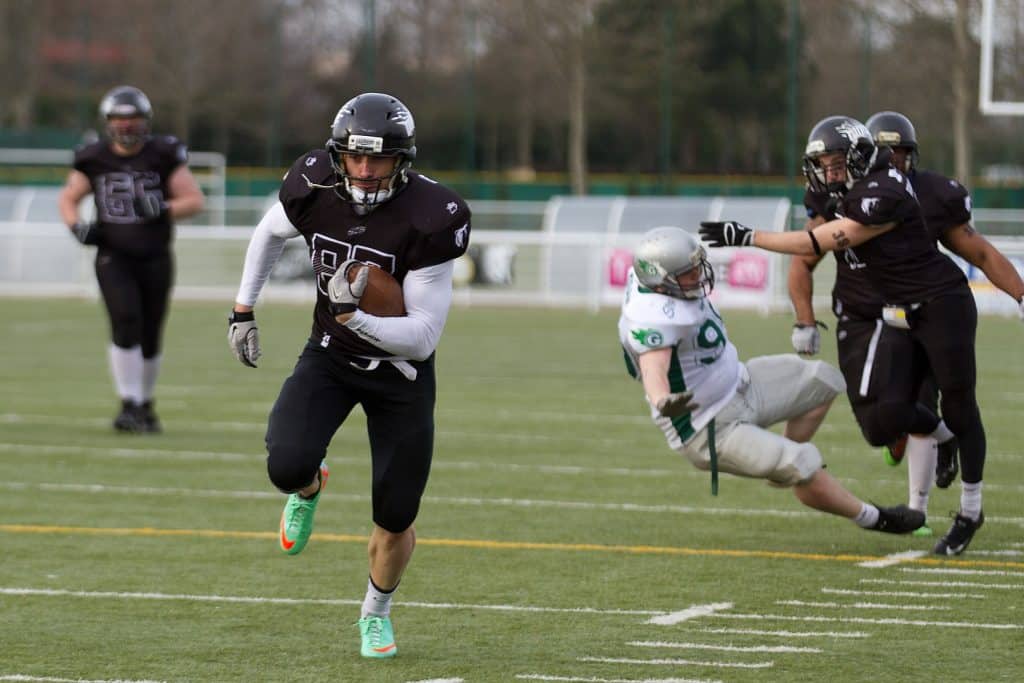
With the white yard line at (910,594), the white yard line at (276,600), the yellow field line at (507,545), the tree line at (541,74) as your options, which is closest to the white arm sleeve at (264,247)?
the white yard line at (276,600)

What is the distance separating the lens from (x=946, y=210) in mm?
7090

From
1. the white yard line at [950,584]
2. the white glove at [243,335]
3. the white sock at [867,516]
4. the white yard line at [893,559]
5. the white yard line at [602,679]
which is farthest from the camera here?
the white sock at [867,516]

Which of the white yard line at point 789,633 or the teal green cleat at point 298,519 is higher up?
the teal green cleat at point 298,519

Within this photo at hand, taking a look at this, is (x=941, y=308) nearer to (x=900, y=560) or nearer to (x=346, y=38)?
(x=900, y=560)

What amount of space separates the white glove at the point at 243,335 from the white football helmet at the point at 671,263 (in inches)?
62.9

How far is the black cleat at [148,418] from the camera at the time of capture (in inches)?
430

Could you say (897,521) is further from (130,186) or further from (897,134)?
(130,186)

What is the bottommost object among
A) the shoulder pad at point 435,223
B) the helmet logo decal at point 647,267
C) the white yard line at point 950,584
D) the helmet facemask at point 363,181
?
the white yard line at point 950,584

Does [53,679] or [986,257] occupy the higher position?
[986,257]

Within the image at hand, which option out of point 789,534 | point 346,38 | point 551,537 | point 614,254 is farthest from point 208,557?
point 346,38

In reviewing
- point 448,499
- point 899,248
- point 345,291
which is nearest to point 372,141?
point 345,291

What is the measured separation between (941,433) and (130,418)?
529cm

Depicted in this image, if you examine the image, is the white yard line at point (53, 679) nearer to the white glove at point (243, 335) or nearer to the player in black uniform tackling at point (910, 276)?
the white glove at point (243, 335)

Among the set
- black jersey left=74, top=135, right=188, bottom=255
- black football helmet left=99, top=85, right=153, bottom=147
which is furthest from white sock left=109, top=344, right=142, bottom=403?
black football helmet left=99, top=85, right=153, bottom=147
